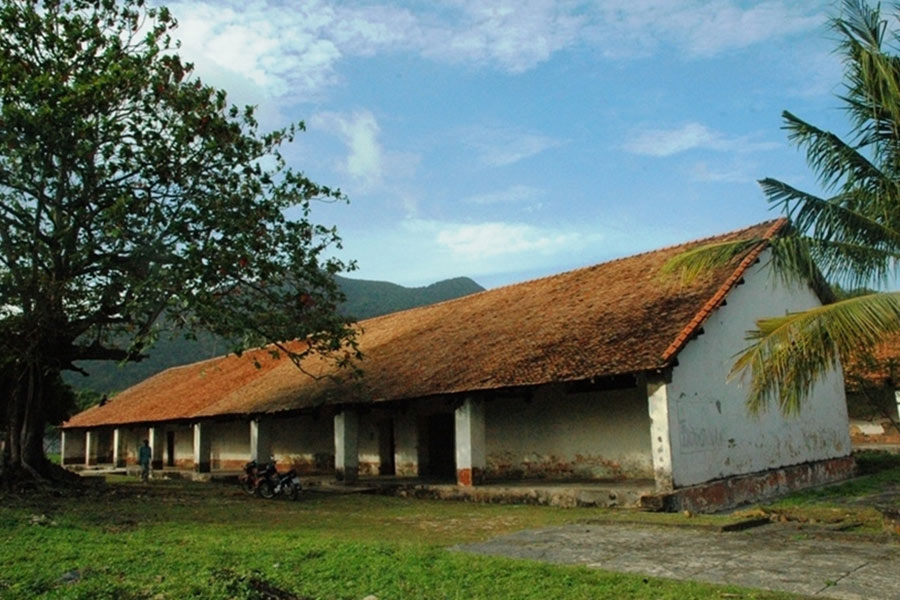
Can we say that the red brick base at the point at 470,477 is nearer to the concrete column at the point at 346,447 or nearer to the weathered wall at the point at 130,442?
the concrete column at the point at 346,447

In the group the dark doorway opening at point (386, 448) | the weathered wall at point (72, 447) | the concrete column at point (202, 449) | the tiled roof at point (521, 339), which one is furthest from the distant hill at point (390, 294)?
the dark doorway opening at point (386, 448)

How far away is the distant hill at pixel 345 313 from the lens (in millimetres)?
59656

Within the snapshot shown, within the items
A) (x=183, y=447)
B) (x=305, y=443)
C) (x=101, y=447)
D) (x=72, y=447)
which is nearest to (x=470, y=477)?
(x=305, y=443)

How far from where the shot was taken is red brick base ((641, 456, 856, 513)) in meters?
11.1

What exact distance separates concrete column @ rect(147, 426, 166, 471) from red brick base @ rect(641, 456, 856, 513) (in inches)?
786

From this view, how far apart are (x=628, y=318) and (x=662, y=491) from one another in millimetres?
3397

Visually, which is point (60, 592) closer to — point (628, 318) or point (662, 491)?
point (662, 491)

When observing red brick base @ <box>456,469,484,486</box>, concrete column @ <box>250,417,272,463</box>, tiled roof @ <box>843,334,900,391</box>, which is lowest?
red brick base @ <box>456,469,484,486</box>

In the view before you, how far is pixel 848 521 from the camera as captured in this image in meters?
9.58

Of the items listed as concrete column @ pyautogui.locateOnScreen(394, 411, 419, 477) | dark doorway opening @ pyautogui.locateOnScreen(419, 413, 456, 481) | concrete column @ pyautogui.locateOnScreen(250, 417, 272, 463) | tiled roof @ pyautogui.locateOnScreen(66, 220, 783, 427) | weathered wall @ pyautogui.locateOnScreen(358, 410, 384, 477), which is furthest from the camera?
concrete column @ pyautogui.locateOnScreen(250, 417, 272, 463)

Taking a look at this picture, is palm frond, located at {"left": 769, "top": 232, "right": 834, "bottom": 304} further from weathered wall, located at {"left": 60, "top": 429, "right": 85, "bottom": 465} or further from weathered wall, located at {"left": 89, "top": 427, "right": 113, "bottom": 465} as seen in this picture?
weathered wall, located at {"left": 60, "top": 429, "right": 85, "bottom": 465}

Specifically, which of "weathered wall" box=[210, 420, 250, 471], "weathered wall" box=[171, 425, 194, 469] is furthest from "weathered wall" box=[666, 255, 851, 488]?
"weathered wall" box=[171, 425, 194, 469]

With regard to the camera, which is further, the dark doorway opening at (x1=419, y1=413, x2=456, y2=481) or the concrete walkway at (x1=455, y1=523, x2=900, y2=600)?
the dark doorway opening at (x1=419, y1=413, x2=456, y2=481)

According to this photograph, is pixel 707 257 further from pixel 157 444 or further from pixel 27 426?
pixel 157 444
